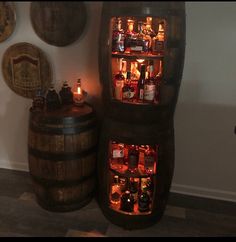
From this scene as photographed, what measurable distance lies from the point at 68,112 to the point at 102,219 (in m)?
0.75

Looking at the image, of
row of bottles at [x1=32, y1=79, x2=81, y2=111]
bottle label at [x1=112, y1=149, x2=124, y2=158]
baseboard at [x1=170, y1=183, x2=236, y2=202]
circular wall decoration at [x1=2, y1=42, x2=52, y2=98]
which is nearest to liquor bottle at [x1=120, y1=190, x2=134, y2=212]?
bottle label at [x1=112, y1=149, x2=124, y2=158]

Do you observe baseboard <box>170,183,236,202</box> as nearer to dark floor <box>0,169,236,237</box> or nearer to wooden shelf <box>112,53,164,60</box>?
dark floor <box>0,169,236,237</box>

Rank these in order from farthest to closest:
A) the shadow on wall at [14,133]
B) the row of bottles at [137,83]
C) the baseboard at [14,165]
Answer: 1. the baseboard at [14,165]
2. the shadow on wall at [14,133]
3. the row of bottles at [137,83]

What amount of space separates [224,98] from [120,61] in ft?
2.57

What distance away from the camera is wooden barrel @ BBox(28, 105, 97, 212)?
1700 mm

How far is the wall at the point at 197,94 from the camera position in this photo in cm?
180

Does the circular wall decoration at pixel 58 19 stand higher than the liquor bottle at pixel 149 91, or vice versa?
the circular wall decoration at pixel 58 19

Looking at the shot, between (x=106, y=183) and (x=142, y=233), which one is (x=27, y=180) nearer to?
(x=106, y=183)

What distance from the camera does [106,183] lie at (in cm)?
177

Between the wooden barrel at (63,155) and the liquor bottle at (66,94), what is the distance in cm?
8

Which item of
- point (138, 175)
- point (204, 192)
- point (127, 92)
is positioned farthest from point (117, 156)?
point (204, 192)

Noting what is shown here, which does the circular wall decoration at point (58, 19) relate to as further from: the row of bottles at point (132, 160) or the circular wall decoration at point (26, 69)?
the row of bottles at point (132, 160)

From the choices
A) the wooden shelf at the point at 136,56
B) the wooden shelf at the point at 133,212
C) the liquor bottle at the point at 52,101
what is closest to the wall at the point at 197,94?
the liquor bottle at the point at 52,101
